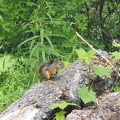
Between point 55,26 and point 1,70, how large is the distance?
3.47 ft

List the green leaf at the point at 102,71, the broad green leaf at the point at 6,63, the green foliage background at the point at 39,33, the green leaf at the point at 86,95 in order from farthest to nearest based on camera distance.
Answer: the broad green leaf at the point at 6,63, the green foliage background at the point at 39,33, the green leaf at the point at 102,71, the green leaf at the point at 86,95

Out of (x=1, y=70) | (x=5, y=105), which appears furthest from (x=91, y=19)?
(x=5, y=105)

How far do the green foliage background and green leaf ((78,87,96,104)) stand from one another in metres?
1.99

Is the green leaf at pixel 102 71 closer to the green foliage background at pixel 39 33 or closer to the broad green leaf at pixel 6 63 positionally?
the green foliage background at pixel 39 33

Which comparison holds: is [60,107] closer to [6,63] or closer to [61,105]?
[61,105]

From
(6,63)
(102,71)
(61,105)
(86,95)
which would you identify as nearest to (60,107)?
(61,105)

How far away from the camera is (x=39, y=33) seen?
269 inches

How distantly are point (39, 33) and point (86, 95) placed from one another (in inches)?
111

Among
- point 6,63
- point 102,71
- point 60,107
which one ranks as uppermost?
point 102,71

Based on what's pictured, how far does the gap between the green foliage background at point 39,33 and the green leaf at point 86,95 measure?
1991mm

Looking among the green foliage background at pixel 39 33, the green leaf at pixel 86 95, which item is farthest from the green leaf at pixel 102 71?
the green foliage background at pixel 39 33

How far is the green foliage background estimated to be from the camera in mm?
6496

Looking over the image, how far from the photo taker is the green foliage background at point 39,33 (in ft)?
21.3

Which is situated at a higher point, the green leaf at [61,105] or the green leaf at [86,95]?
the green leaf at [86,95]
